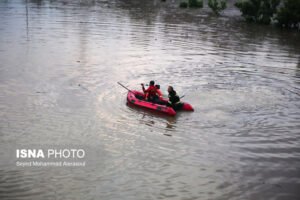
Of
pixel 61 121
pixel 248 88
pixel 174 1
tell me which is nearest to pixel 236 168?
pixel 61 121

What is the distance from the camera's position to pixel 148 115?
15898mm

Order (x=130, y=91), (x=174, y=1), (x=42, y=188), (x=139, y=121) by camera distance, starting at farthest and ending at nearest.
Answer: (x=174, y=1)
(x=130, y=91)
(x=139, y=121)
(x=42, y=188)

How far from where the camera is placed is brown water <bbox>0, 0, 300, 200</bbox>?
10.8 m

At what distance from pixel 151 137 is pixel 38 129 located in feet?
12.2

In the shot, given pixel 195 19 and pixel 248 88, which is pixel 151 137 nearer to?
pixel 248 88

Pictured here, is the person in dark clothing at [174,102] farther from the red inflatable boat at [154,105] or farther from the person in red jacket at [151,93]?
the person in red jacket at [151,93]

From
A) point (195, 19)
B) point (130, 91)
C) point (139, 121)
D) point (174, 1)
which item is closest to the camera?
point (139, 121)

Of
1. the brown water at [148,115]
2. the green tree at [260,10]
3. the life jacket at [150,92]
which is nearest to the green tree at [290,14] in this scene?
the green tree at [260,10]

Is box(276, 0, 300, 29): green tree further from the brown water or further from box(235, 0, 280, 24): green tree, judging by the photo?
the brown water

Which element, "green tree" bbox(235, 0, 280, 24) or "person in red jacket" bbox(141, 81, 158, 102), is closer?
"person in red jacket" bbox(141, 81, 158, 102)

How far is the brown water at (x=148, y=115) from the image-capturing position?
1079cm

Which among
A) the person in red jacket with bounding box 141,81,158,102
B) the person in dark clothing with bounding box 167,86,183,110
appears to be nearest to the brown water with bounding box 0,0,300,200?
the person in dark clothing with bounding box 167,86,183,110

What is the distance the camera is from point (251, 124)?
15.1 meters

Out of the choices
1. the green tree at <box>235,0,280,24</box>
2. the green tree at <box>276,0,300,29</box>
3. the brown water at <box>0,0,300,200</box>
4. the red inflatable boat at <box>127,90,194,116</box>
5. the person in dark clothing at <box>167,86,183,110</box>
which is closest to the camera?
the brown water at <box>0,0,300,200</box>
